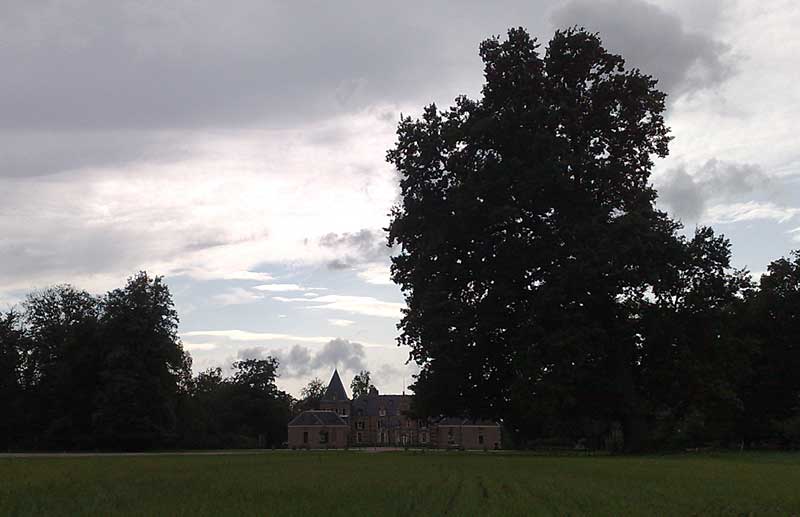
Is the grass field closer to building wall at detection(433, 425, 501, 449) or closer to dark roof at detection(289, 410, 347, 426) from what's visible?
dark roof at detection(289, 410, 347, 426)

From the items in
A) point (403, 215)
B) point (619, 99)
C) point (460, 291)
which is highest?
point (619, 99)

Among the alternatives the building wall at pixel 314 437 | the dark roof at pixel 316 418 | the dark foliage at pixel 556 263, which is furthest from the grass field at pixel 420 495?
the dark roof at pixel 316 418

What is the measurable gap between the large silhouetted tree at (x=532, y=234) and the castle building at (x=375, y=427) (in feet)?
257

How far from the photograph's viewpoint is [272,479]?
20.3 meters

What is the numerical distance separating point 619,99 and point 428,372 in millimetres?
15982

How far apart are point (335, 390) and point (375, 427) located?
10.2 meters

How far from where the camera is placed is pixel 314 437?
113 meters

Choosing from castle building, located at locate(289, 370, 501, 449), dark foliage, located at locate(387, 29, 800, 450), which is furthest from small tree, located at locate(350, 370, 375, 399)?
dark foliage, located at locate(387, 29, 800, 450)

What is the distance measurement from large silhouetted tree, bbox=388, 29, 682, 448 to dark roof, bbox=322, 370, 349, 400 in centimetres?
9910

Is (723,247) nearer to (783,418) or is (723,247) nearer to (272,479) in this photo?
(272,479)

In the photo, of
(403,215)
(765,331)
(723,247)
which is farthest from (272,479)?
(765,331)

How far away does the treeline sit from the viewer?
7188 cm

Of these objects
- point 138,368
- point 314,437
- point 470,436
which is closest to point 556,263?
point 138,368

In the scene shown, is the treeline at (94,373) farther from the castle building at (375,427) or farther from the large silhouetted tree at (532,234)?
the large silhouetted tree at (532,234)
